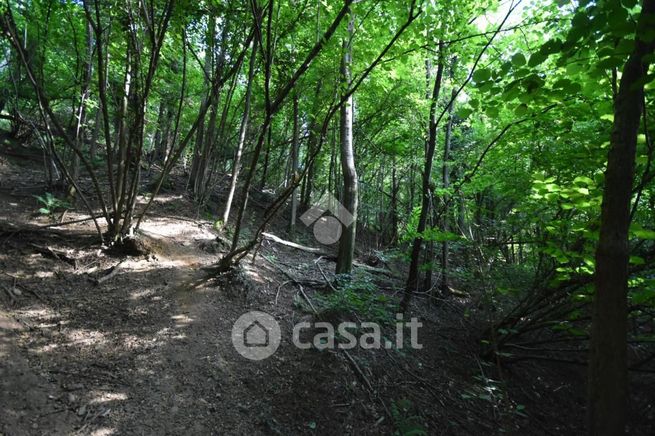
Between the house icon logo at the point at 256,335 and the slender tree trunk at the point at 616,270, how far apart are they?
366cm

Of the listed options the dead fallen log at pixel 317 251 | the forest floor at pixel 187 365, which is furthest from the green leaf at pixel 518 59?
the dead fallen log at pixel 317 251

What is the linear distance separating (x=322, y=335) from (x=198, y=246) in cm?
292

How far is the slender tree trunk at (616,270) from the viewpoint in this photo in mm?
1528

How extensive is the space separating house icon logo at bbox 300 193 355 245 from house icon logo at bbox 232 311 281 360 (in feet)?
22.8

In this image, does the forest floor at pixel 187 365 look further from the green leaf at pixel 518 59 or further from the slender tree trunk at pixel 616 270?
the green leaf at pixel 518 59

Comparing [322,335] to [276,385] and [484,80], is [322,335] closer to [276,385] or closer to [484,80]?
[276,385]

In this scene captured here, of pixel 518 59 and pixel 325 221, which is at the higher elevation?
pixel 518 59

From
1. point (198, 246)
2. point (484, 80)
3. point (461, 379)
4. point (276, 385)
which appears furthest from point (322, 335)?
point (484, 80)

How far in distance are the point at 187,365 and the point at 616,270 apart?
12.8 ft

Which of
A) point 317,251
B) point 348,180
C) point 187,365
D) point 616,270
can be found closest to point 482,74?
point 616,270

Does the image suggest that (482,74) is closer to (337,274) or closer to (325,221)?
(337,274)

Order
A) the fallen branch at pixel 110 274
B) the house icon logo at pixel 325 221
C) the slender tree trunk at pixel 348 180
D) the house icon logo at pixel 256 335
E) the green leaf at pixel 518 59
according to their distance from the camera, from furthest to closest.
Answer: the house icon logo at pixel 325 221, the slender tree trunk at pixel 348 180, the fallen branch at pixel 110 274, the house icon logo at pixel 256 335, the green leaf at pixel 518 59

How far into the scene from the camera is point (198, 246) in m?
6.41

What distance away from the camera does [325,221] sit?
13781mm
